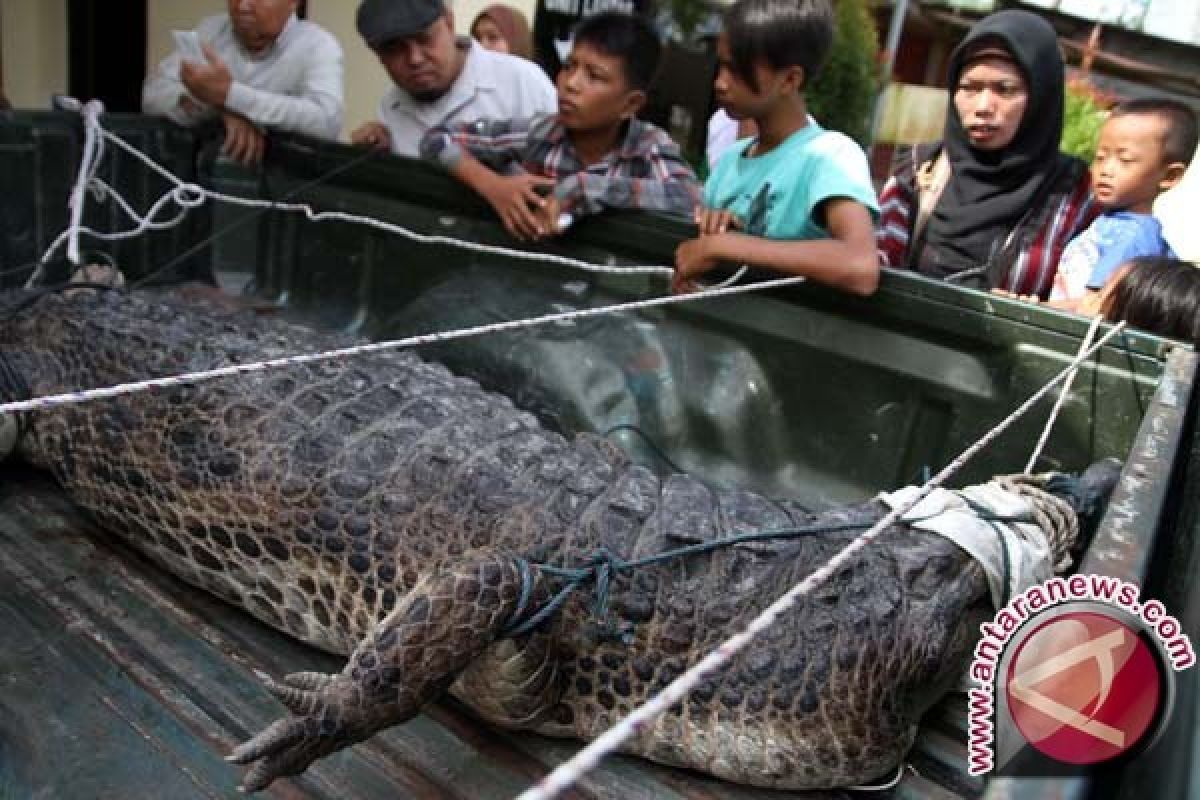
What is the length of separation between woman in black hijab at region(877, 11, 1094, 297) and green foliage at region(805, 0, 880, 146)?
662cm

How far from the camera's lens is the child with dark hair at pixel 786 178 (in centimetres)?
235

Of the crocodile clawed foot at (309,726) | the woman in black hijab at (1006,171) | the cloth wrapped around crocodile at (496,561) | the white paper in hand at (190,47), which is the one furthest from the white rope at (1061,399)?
the white paper in hand at (190,47)

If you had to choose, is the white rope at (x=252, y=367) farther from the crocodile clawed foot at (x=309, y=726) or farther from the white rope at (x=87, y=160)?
the white rope at (x=87, y=160)

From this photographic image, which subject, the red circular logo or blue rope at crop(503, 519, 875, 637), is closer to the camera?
the red circular logo

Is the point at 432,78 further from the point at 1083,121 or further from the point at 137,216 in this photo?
the point at 1083,121

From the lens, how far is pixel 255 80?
3631 millimetres

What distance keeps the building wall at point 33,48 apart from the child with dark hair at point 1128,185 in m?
5.22

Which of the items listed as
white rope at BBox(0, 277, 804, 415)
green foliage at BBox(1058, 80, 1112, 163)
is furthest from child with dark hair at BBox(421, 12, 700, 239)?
green foliage at BBox(1058, 80, 1112, 163)

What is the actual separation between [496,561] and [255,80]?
8.95 ft

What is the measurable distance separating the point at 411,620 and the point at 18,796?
634 mm

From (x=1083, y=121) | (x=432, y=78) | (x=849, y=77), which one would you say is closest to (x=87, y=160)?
(x=432, y=78)

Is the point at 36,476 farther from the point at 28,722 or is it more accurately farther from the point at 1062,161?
the point at 1062,161

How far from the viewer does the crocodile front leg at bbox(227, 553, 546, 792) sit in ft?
4.75

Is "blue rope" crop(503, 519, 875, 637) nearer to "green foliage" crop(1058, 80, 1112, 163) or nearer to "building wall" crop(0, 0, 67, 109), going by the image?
"building wall" crop(0, 0, 67, 109)
